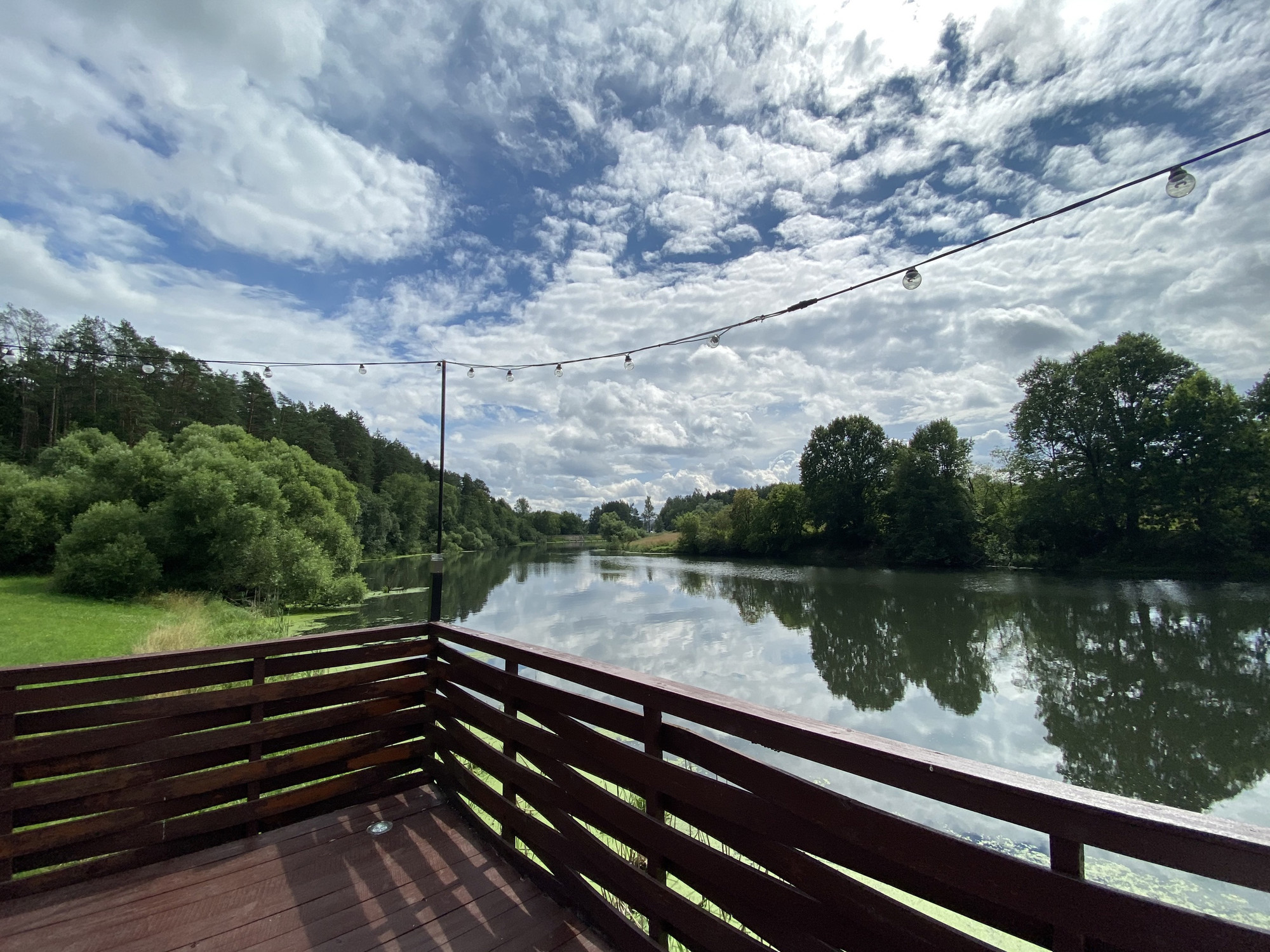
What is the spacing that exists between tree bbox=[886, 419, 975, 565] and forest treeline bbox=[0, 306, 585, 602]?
103 ft

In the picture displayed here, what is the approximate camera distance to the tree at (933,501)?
33.2 m

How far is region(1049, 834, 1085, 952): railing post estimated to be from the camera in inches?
37.5

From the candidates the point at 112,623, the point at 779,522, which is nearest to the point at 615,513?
the point at 779,522

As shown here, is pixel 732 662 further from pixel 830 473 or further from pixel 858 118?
pixel 830 473

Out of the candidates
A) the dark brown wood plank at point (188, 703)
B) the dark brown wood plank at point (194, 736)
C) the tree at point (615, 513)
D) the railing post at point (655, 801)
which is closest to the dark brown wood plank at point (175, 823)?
the dark brown wood plank at point (194, 736)

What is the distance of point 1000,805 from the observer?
104 centimetres

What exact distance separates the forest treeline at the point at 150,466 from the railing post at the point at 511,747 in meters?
5.85

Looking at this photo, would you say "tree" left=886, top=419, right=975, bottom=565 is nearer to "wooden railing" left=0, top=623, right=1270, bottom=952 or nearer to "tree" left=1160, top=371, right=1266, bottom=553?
"tree" left=1160, top=371, right=1266, bottom=553

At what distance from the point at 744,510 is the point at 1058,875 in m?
50.3

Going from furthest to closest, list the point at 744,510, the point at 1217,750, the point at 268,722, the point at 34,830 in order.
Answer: the point at 744,510, the point at 1217,750, the point at 268,722, the point at 34,830

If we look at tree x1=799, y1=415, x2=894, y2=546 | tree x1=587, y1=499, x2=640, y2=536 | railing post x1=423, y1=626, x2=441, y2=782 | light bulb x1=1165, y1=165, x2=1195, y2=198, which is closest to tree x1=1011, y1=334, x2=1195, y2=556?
tree x1=799, y1=415, x2=894, y2=546

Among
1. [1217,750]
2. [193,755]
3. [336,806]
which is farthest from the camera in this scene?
[1217,750]

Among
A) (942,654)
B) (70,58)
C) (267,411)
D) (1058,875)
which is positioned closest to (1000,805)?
(1058,875)

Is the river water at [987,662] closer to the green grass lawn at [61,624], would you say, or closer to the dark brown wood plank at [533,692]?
the green grass lawn at [61,624]
